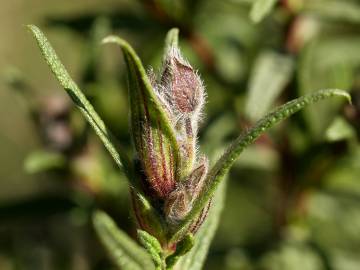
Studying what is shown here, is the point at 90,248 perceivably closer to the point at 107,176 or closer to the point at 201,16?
the point at 107,176

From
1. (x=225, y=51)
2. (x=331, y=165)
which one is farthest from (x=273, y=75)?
(x=225, y=51)

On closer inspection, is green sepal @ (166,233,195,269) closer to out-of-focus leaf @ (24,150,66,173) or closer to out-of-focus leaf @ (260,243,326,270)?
out-of-focus leaf @ (24,150,66,173)

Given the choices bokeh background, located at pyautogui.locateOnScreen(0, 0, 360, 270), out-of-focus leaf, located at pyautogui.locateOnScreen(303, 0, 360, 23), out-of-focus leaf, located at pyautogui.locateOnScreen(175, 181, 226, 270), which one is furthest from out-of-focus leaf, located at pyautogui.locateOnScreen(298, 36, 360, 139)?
out-of-focus leaf, located at pyautogui.locateOnScreen(175, 181, 226, 270)

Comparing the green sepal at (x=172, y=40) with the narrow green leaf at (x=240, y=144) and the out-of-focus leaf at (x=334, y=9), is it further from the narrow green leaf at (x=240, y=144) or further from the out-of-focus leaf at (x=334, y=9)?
the out-of-focus leaf at (x=334, y=9)

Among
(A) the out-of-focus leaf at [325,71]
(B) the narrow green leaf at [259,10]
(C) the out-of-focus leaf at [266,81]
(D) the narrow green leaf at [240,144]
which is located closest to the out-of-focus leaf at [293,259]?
(A) the out-of-focus leaf at [325,71]

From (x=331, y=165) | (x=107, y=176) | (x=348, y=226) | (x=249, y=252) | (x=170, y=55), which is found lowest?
A: (x=348, y=226)

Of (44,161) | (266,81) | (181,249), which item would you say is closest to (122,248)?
(181,249)
